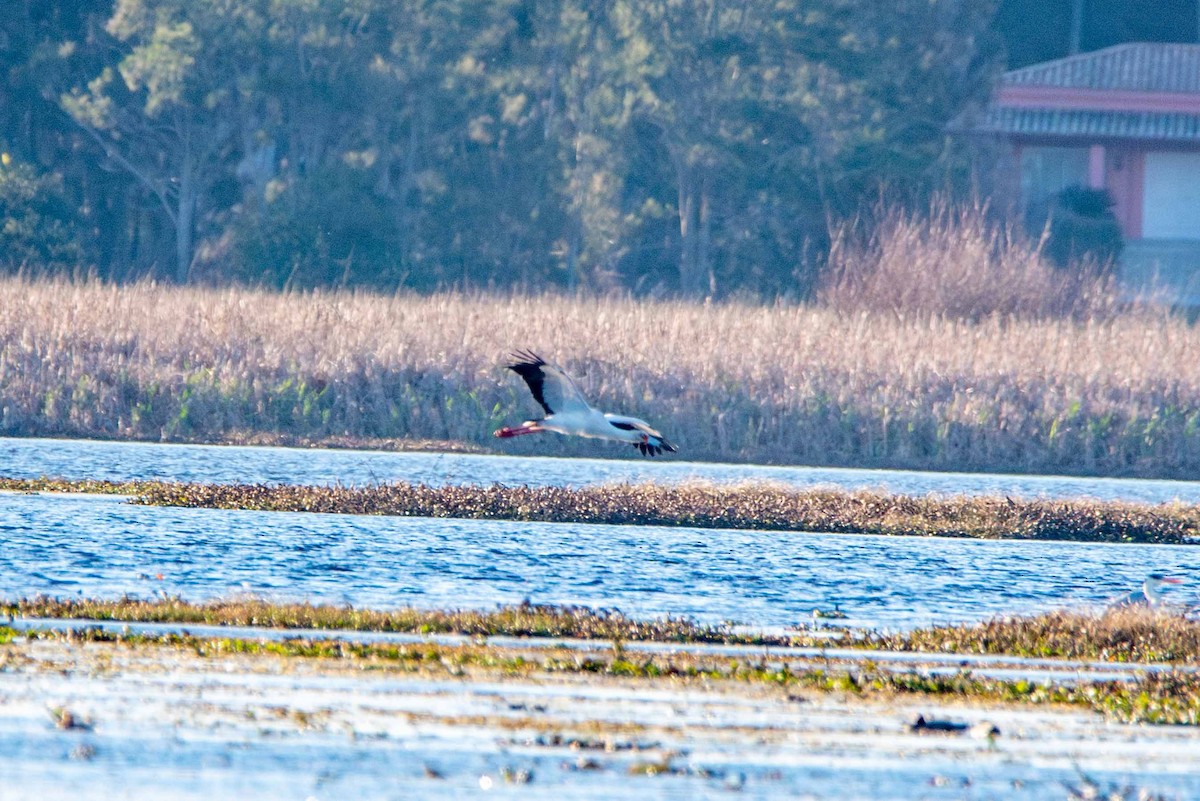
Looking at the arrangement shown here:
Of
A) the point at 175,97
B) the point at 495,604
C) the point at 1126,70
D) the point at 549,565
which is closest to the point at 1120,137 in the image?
the point at 1126,70

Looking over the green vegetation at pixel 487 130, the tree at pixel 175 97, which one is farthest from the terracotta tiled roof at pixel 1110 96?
the tree at pixel 175 97

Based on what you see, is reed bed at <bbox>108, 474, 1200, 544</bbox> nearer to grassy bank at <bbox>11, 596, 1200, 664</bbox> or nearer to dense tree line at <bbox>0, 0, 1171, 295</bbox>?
grassy bank at <bbox>11, 596, 1200, 664</bbox>

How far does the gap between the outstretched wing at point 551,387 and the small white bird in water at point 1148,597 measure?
391cm

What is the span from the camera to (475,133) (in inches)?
→ 1746

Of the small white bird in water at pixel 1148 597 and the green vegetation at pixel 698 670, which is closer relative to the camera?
the green vegetation at pixel 698 670

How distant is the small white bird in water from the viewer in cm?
1252

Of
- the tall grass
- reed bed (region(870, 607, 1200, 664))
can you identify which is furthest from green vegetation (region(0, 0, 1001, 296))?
reed bed (region(870, 607, 1200, 664))

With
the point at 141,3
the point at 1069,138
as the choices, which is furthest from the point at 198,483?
the point at 1069,138

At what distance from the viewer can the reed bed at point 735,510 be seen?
17.8 m

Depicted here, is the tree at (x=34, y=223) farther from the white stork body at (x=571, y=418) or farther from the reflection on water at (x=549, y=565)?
the white stork body at (x=571, y=418)

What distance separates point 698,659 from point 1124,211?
39.5 metres

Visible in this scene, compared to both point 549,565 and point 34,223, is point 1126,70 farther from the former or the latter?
point 549,565

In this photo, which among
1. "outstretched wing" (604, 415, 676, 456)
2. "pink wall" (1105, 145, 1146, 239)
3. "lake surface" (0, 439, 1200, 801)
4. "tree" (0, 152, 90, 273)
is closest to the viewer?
"lake surface" (0, 439, 1200, 801)

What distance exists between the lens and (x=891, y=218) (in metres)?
36.4
